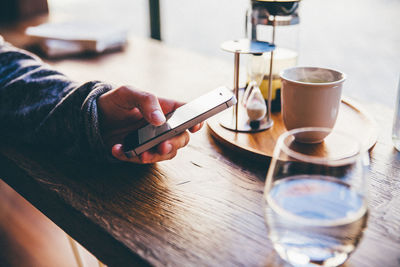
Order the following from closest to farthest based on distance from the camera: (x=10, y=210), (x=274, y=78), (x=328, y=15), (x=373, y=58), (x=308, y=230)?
(x=308, y=230)
(x=274, y=78)
(x=10, y=210)
(x=373, y=58)
(x=328, y=15)

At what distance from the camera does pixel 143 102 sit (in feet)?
1.80

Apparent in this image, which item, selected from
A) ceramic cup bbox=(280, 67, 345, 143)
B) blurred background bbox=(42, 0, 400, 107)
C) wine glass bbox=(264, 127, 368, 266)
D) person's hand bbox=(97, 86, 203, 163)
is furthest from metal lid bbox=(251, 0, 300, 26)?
blurred background bbox=(42, 0, 400, 107)

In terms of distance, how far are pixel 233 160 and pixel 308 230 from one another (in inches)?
11.4

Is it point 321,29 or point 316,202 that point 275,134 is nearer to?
point 316,202

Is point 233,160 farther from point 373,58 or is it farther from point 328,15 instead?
point 328,15

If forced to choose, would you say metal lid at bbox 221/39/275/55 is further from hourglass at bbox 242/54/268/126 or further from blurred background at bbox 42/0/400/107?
blurred background at bbox 42/0/400/107

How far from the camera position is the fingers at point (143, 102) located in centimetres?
53

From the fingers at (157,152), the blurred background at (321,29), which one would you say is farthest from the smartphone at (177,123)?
the blurred background at (321,29)

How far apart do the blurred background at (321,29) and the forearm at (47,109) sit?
51.4 inches

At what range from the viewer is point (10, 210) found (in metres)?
1.39

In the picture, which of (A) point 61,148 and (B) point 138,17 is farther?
(B) point 138,17

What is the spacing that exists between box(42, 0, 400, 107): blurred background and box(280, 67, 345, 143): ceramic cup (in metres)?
1.44

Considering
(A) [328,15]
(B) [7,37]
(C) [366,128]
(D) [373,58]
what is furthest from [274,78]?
(A) [328,15]

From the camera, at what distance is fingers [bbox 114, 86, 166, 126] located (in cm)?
53
